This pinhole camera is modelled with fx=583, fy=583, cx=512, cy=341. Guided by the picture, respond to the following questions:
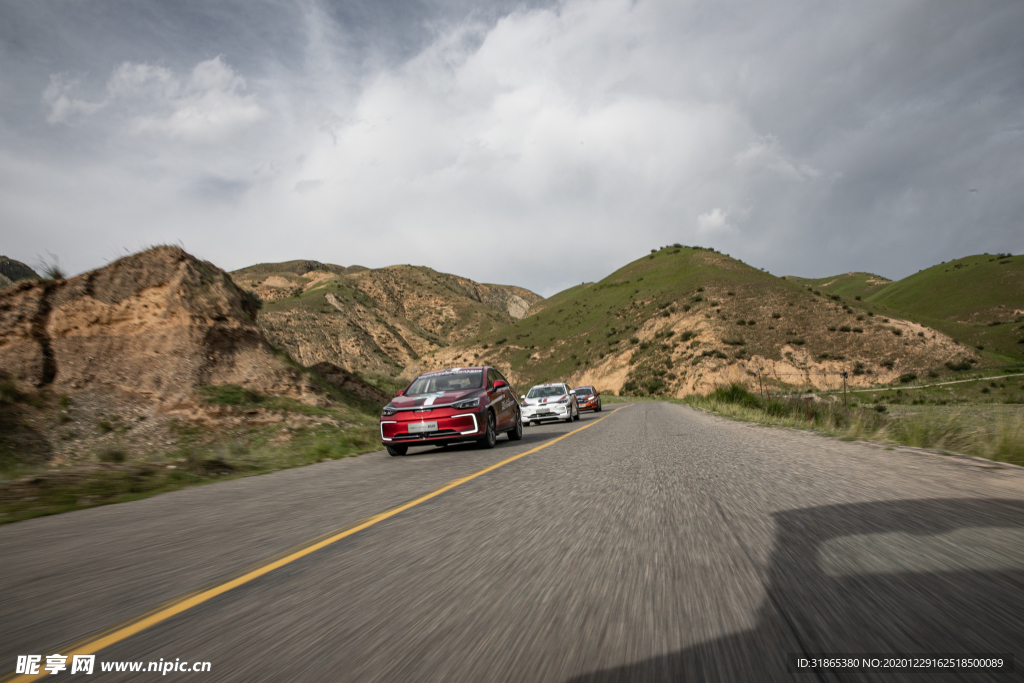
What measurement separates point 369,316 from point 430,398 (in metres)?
86.0

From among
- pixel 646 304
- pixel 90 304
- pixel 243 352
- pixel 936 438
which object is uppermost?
pixel 646 304

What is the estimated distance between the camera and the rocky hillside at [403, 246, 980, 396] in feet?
199

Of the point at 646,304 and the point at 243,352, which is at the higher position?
the point at 646,304

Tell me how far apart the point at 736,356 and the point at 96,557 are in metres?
65.6

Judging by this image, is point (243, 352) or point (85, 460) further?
point (243, 352)

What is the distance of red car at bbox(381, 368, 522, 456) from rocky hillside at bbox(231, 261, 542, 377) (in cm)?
5672

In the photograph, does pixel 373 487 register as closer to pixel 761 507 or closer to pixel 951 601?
pixel 761 507

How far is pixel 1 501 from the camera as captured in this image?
6.59 metres

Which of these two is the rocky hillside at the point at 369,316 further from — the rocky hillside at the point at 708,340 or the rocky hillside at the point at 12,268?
the rocky hillside at the point at 12,268

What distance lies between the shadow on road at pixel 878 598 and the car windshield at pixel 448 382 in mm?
9054

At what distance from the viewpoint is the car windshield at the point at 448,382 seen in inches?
512

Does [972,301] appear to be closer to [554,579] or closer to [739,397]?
[739,397]

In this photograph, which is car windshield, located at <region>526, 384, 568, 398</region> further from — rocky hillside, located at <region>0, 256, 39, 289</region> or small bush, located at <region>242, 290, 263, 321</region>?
rocky hillside, located at <region>0, 256, 39, 289</region>

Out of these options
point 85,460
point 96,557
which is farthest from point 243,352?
point 96,557
